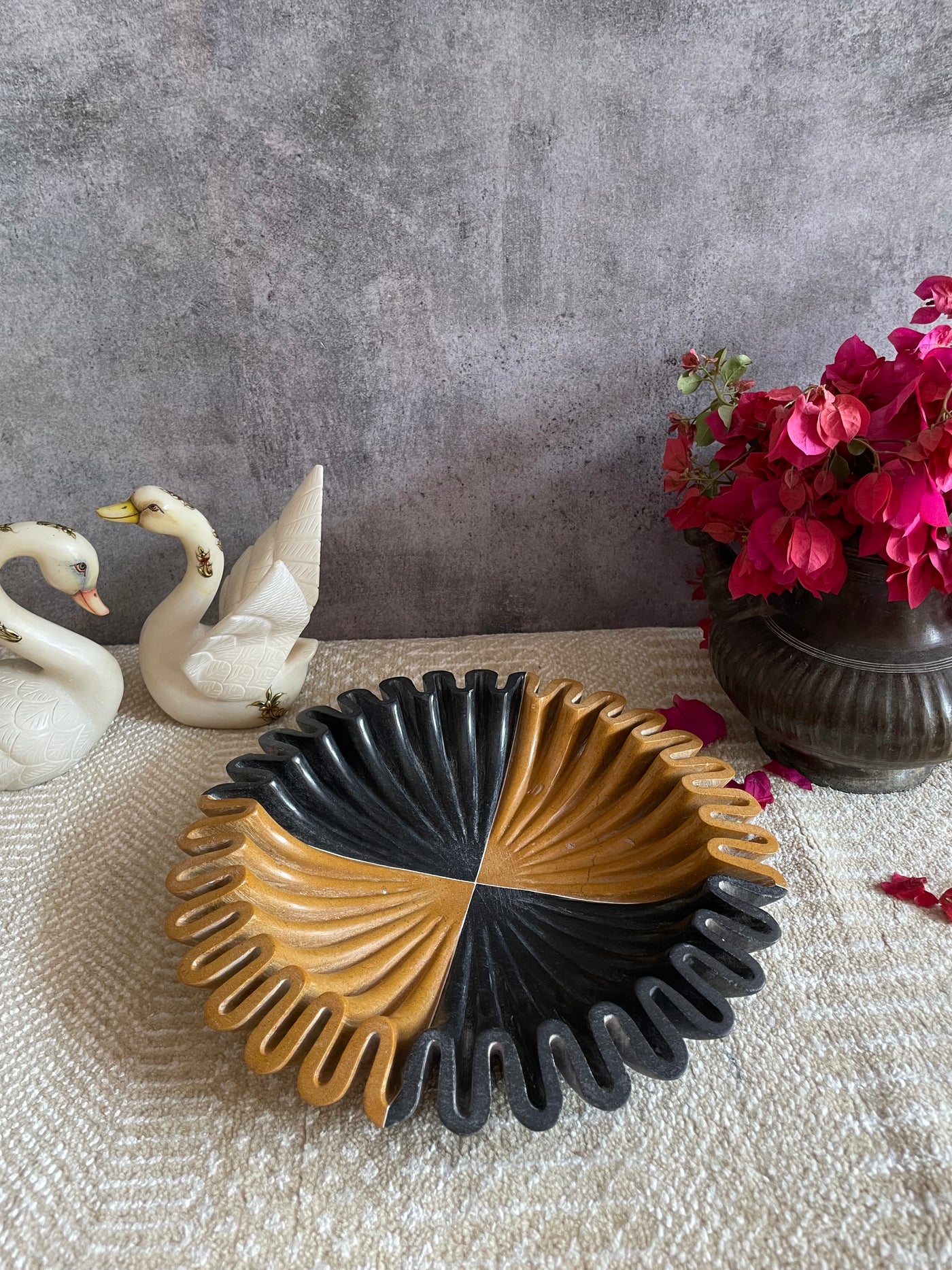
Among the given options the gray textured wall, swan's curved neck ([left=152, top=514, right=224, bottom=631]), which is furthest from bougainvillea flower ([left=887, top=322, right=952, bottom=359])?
swan's curved neck ([left=152, top=514, right=224, bottom=631])

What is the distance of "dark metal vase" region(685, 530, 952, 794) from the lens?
0.70 meters

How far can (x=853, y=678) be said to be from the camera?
722mm

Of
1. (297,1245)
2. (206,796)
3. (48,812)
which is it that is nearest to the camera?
(297,1245)

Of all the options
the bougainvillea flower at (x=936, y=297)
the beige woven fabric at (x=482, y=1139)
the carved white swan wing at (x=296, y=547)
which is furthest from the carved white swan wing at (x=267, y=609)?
the bougainvillea flower at (x=936, y=297)

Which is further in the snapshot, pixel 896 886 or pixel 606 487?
pixel 606 487

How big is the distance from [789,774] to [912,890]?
0.16m

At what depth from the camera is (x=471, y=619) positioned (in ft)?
3.54

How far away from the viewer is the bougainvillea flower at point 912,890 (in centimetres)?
67

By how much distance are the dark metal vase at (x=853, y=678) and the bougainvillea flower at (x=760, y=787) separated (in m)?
0.04

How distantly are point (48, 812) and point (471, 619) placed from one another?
533 millimetres

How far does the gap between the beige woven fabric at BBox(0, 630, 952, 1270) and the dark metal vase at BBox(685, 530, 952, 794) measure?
0.40ft

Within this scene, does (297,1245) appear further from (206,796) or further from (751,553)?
(751,553)

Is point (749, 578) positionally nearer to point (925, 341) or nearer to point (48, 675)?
point (925, 341)

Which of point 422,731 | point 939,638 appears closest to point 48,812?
point 422,731
